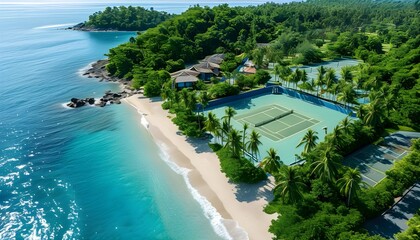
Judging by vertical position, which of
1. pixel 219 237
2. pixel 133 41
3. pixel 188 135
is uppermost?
pixel 133 41

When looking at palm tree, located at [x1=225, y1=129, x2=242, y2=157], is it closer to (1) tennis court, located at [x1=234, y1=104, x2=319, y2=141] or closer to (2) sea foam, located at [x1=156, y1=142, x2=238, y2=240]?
(2) sea foam, located at [x1=156, y1=142, x2=238, y2=240]

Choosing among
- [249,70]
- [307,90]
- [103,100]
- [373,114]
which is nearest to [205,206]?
[373,114]

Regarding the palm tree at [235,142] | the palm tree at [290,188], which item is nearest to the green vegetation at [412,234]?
the palm tree at [290,188]

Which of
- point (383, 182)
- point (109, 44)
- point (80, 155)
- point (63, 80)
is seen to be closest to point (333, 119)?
point (383, 182)

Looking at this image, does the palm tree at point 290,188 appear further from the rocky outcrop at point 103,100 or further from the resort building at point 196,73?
the rocky outcrop at point 103,100

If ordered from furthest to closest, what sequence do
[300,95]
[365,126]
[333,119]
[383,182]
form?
[300,95], [333,119], [365,126], [383,182]

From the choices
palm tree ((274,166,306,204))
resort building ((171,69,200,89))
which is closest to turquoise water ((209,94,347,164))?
palm tree ((274,166,306,204))

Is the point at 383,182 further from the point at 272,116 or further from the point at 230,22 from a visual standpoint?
the point at 230,22
